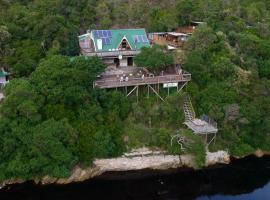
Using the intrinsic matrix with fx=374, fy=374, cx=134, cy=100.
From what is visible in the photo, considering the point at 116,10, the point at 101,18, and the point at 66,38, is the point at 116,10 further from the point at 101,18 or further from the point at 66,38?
the point at 66,38

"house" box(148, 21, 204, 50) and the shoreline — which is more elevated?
"house" box(148, 21, 204, 50)

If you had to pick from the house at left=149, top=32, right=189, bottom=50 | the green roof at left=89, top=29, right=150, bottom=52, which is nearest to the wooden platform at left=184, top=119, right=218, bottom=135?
the green roof at left=89, top=29, right=150, bottom=52

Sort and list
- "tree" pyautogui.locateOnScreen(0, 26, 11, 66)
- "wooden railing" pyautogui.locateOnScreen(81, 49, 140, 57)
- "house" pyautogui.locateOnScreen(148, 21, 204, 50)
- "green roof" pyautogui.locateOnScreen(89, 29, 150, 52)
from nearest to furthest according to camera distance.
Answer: "tree" pyautogui.locateOnScreen(0, 26, 11, 66) → "wooden railing" pyautogui.locateOnScreen(81, 49, 140, 57) → "green roof" pyautogui.locateOnScreen(89, 29, 150, 52) → "house" pyautogui.locateOnScreen(148, 21, 204, 50)

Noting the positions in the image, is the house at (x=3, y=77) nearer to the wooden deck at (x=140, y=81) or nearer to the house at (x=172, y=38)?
the wooden deck at (x=140, y=81)

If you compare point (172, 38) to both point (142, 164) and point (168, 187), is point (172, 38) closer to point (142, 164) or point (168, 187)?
point (142, 164)

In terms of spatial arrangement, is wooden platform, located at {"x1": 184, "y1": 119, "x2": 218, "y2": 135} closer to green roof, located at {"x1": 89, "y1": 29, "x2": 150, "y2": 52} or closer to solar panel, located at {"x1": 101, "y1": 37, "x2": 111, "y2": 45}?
green roof, located at {"x1": 89, "y1": 29, "x2": 150, "y2": 52}

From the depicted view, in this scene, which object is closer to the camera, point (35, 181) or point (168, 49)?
point (35, 181)

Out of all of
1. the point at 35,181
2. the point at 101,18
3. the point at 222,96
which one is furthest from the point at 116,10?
the point at 35,181
